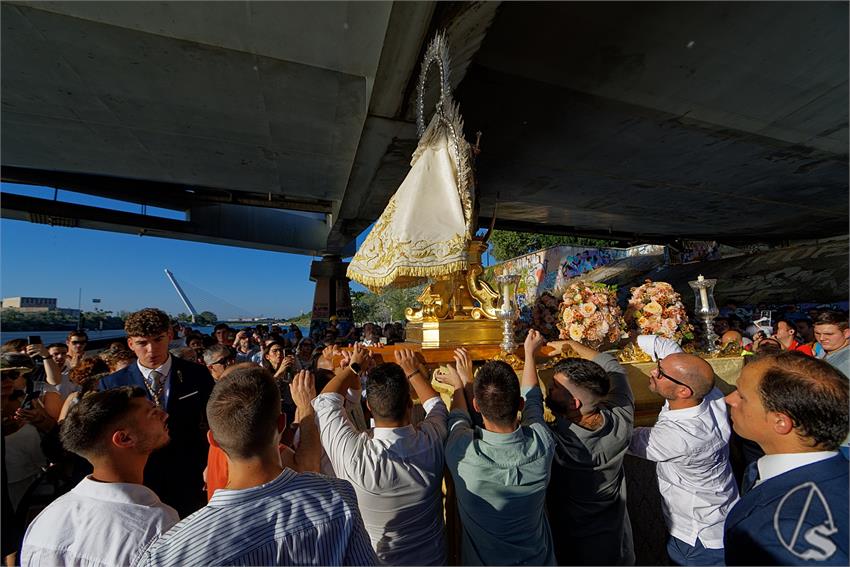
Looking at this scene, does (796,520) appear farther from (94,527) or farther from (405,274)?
(94,527)

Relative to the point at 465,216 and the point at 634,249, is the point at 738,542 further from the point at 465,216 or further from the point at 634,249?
the point at 634,249

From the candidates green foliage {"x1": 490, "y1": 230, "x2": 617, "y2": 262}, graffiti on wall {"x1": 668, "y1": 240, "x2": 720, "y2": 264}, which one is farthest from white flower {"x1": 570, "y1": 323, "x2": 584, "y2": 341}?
green foliage {"x1": 490, "y1": 230, "x2": 617, "y2": 262}

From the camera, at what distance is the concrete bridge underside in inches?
126

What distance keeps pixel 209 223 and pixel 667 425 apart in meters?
12.1

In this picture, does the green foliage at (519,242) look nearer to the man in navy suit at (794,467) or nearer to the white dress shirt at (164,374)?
the white dress shirt at (164,374)

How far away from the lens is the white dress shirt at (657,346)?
116 inches

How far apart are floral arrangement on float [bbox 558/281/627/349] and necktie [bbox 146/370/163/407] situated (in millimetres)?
3221

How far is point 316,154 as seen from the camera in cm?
602

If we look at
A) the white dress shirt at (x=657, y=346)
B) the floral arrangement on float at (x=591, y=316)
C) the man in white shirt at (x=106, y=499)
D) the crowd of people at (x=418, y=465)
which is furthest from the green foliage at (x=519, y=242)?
the man in white shirt at (x=106, y=499)

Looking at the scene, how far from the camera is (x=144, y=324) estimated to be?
2.66 m

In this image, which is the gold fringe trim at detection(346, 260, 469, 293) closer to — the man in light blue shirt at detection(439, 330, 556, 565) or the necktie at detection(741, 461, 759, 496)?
the man in light blue shirt at detection(439, 330, 556, 565)

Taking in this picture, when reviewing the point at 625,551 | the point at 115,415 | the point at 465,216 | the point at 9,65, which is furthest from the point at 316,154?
the point at 625,551

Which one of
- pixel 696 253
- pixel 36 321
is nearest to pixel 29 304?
pixel 36 321

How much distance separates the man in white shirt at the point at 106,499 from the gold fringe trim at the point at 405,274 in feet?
4.72
